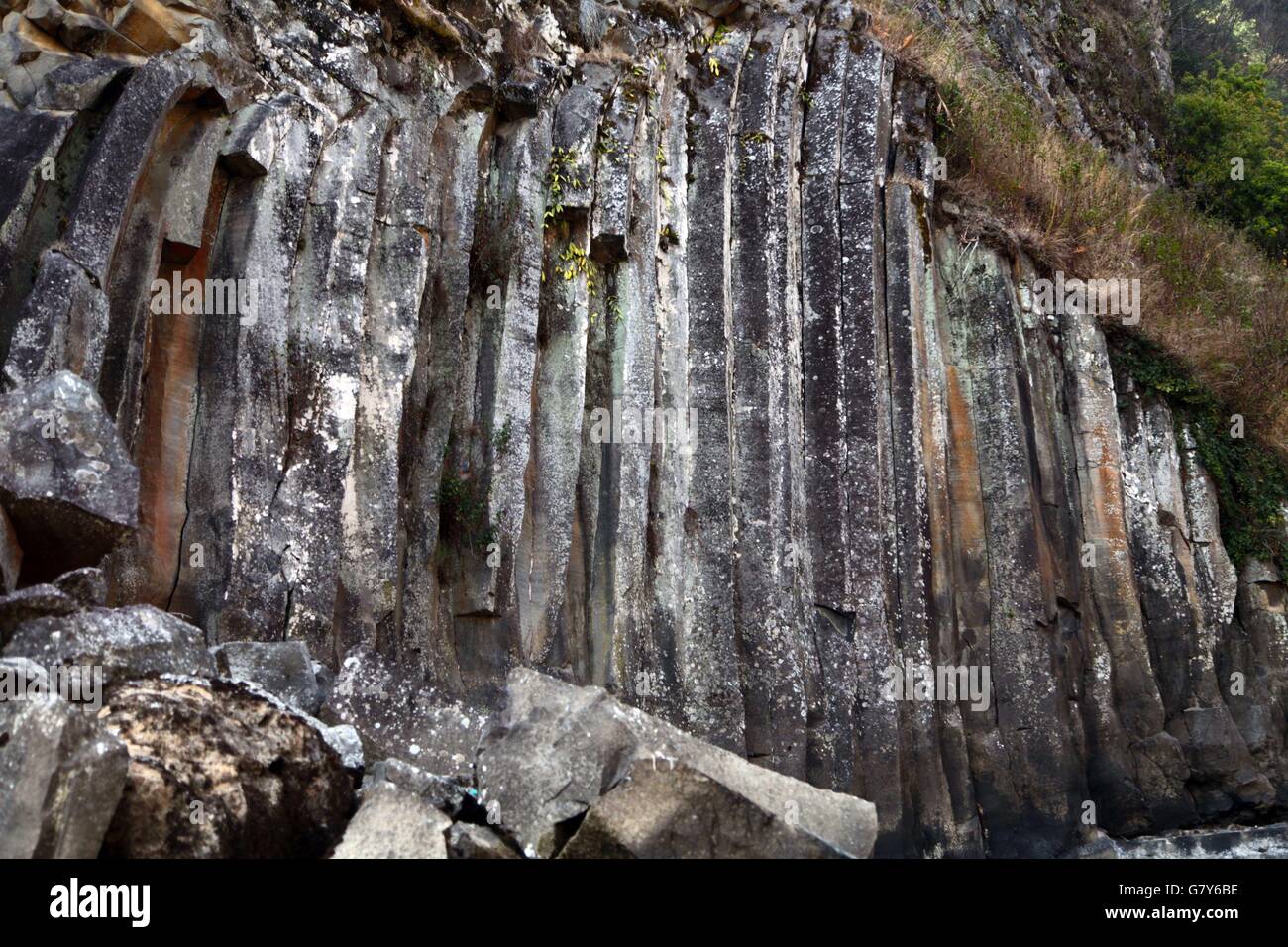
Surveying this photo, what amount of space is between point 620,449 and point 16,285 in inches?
217

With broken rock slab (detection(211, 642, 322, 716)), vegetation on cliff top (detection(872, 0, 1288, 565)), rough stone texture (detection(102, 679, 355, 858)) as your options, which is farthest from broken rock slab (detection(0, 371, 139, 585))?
vegetation on cliff top (detection(872, 0, 1288, 565))

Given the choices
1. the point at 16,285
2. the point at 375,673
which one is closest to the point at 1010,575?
the point at 375,673

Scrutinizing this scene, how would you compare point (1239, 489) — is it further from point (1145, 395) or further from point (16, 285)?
point (16, 285)

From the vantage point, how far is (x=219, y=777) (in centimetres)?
599

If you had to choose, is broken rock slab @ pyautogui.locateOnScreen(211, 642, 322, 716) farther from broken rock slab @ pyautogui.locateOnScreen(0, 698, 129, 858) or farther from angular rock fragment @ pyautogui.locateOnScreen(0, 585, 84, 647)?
broken rock slab @ pyautogui.locateOnScreen(0, 698, 129, 858)

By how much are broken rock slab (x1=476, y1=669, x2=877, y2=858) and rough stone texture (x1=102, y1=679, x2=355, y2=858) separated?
88 centimetres

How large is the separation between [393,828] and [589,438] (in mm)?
6821

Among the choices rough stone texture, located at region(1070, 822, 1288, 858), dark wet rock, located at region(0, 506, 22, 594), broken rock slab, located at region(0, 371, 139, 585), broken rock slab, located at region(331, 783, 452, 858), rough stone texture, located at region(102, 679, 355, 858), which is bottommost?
rough stone texture, located at region(1070, 822, 1288, 858)

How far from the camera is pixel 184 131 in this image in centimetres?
1034

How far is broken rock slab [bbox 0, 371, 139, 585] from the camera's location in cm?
749

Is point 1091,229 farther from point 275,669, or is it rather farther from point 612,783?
point 612,783

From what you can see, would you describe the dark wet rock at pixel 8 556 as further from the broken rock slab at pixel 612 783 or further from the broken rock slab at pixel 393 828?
the broken rock slab at pixel 612 783

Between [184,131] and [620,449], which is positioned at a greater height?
[184,131]

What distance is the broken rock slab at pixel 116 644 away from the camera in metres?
6.54
